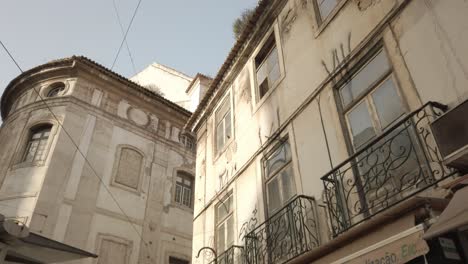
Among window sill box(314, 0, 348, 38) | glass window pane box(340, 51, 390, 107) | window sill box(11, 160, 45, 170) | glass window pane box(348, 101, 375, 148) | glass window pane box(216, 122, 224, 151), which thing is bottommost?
glass window pane box(348, 101, 375, 148)

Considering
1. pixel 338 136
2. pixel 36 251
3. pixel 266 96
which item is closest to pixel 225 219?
pixel 266 96

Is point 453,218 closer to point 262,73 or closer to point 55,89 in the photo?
point 262,73

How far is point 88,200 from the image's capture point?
13633 millimetres

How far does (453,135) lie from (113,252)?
12090mm

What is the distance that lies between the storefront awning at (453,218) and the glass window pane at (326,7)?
4.58m

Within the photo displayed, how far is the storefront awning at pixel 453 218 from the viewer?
9.86 feet

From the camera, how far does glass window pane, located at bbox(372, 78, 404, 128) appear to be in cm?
511

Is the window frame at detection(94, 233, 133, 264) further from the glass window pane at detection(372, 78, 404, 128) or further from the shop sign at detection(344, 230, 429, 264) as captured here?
the shop sign at detection(344, 230, 429, 264)

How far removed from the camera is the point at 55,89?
629 inches

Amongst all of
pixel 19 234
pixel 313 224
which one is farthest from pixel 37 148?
pixel 313 224

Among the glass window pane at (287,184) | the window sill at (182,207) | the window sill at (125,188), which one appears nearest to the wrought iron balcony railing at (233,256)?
the glass window pane at (287,184)

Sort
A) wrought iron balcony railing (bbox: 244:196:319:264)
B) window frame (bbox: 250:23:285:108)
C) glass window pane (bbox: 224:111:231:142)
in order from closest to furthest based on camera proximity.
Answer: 1. wrought iron balcony railing (bbox: 244:196:319:264)
2. window frame (bbox: 250:23:285:108)
3. glass window pane (bbox: 224:111:231:142)

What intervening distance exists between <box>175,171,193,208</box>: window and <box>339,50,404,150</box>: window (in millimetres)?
11589

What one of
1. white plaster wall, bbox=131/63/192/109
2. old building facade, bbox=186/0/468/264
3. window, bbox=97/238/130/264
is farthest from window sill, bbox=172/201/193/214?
white plaster wall, bbox=131/63/192/109
